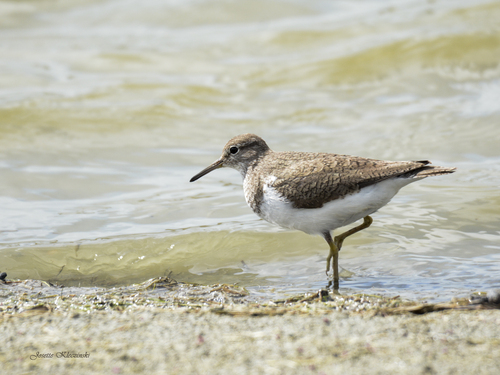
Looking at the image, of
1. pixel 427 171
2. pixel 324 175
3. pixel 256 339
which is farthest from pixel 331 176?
pixel 256 339

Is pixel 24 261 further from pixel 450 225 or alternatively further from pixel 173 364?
pixel 450 225

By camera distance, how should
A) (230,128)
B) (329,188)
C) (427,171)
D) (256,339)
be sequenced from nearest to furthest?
1. (256,339)
2. (427,171)
3. (329,188)
4. (230,128)

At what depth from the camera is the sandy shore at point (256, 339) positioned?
3.65 meters

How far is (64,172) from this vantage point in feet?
33.0

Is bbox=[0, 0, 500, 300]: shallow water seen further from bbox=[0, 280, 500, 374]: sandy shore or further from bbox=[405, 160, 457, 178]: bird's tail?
bbox=[0, 280, 500, 374]: sandy shore

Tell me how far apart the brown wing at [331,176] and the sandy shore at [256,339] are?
1.21 meters

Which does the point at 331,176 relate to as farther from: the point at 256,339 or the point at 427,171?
the point at 256,339

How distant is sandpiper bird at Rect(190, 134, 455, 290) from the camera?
18.8 ft

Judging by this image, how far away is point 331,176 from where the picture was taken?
5.82 m

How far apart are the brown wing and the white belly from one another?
6cm

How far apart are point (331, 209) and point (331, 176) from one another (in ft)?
1.10

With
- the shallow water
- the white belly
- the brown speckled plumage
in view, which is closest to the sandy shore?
the white belly

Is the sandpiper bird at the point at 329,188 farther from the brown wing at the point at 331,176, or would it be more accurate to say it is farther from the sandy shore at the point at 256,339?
the sandy shore at the point at 256,339

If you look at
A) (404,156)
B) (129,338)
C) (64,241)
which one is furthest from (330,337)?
(404,156)
